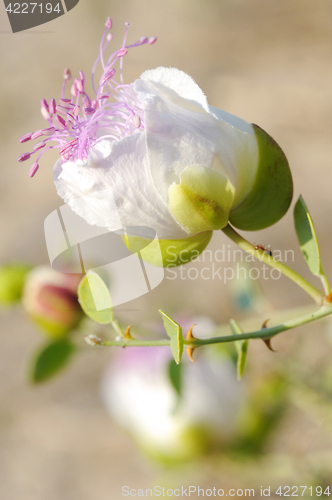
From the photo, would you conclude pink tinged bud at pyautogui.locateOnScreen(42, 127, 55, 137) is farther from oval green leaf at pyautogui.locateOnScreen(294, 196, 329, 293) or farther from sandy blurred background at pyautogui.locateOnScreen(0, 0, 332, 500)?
sandy blurred background at pyautogui.locateOnScreen(0, 0, 332, 500)

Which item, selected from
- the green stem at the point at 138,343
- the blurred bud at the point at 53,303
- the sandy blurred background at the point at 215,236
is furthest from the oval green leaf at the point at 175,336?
the sandy blurred background at the point at 215,236

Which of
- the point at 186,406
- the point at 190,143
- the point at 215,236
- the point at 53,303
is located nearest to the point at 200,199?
the point at 190,143

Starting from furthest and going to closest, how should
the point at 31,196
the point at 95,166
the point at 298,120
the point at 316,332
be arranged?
the point at 31,196, the point at 298,120, the point at 316,332, the point at 95,166

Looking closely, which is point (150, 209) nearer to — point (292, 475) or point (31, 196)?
point (292, 475)

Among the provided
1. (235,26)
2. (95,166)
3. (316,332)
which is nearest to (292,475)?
(95,166)

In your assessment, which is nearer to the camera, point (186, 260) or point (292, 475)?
point (186, 260)

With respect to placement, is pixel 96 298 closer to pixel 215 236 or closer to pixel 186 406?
pixel 186 406

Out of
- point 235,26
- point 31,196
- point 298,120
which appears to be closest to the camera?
point 298,120

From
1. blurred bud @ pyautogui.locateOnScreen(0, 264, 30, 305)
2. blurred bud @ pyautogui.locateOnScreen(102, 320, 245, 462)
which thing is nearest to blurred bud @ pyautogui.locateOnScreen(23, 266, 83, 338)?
blurred bud @ pyautogui.locateOnScreen(0, 264, 30, 305)

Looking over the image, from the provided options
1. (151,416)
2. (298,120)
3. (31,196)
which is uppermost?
(151,416)
